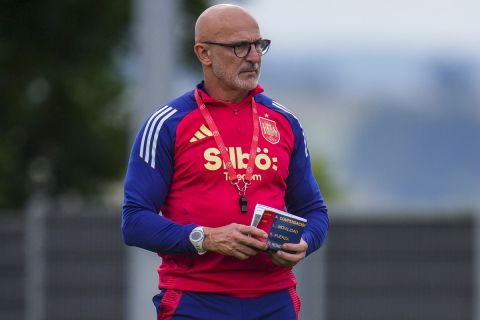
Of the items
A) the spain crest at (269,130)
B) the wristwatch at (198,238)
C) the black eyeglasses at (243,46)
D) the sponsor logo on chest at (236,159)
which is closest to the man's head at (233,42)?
the black eyeglasses at (243,46)

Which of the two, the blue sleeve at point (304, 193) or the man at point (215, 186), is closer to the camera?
the man at point (215, 186)

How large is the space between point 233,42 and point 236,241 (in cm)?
86

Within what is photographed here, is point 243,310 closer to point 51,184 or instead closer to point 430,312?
point 430,312

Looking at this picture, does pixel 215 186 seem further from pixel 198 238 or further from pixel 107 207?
pixel 107 207

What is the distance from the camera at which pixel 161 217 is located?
619 cm

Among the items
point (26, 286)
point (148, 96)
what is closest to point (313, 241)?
point (148, 96)

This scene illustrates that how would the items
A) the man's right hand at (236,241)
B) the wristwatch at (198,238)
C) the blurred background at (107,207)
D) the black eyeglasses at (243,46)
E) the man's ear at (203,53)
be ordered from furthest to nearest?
1. the blurred background at (107,207)
2. the man's ear at (203,53)
3. the black eyeglasses at (243,46)
4. the wristwatch at (198,238)
5. the man's right hand at (236,241)

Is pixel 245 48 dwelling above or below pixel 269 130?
above

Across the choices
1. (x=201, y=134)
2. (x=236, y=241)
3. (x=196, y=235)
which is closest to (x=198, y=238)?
(x=196, y=235)

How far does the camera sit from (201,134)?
20.5 feet

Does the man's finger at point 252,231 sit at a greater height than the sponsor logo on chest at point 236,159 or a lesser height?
lesser

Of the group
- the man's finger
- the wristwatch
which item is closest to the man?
the wristwatch

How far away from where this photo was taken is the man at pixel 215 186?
6.19 m

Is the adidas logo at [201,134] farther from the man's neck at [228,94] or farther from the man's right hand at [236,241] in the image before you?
the man's right hand at [236,241]
